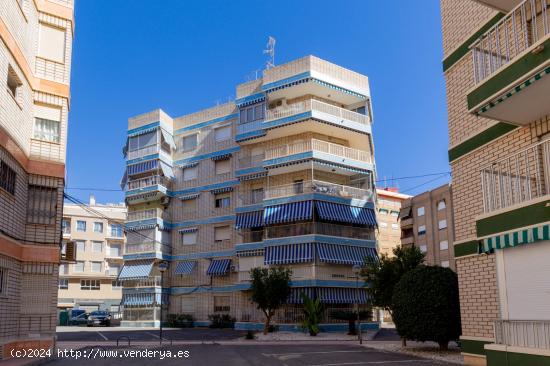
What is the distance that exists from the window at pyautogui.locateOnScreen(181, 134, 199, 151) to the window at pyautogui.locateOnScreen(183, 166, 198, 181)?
1698mm

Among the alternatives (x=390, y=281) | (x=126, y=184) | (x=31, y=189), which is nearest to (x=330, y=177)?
(x=390, y=281)

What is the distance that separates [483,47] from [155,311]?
1406 inches

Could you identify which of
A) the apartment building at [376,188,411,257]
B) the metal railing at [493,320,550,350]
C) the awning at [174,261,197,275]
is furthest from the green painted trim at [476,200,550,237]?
the apartment building at [376,188,411,257]

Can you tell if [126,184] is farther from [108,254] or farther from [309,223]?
[108,254]

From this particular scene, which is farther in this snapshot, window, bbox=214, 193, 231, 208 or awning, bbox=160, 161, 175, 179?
awning, bbox=160, 161, 175, 179

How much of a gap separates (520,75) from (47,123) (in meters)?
16.1

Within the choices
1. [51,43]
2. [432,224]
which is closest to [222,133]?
[51,43]

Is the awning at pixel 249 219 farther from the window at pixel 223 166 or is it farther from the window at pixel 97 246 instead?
the window at pixel 97 246

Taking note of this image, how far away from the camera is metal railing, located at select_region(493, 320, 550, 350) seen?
10.5m

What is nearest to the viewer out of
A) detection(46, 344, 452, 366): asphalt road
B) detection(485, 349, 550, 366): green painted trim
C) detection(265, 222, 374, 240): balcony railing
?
detection(485, 349, 550, 366): green painted trim

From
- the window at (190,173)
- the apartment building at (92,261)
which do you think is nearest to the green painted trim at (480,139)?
the window at (190,173)

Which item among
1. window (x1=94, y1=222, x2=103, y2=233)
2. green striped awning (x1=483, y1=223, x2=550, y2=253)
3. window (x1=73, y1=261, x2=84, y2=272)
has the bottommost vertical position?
green striped awning (x1=483, y1=223, x2=550, y2=253)

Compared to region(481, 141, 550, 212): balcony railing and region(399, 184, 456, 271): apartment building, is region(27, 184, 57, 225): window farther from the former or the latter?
region(399, 184, 456, 271): apartment building

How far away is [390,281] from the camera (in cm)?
2408
